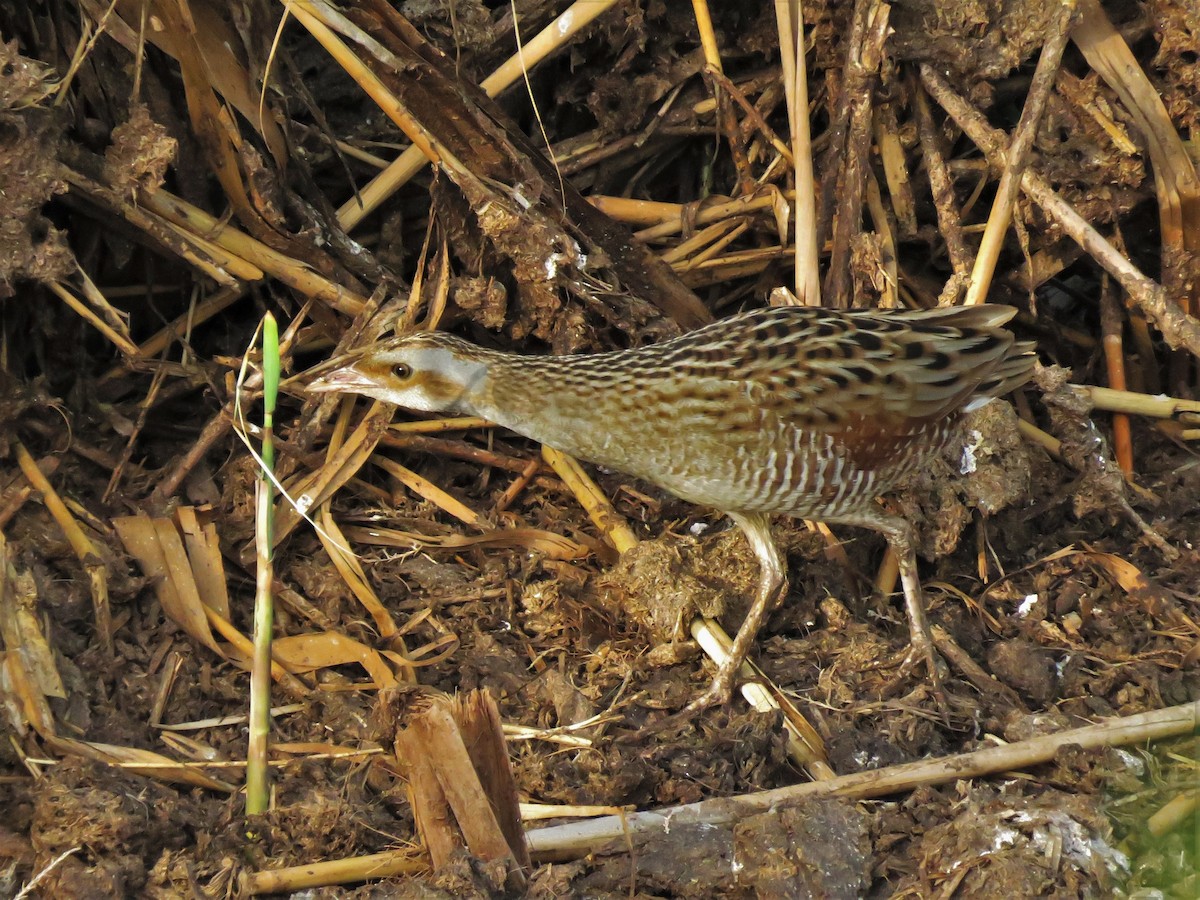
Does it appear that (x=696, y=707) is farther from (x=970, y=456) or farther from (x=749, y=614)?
(x=970, y=456)

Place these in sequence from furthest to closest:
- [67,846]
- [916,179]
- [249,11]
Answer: [916,179]
[249,11]
[67,846]

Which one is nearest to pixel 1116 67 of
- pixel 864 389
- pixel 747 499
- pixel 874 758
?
pixel 864 389

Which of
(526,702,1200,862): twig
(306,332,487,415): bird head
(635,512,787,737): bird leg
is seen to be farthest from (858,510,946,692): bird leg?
(306,332,487,415): bird head

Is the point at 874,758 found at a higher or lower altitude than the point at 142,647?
lower

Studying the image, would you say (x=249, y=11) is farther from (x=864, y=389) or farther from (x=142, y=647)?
(x=864, y=389)

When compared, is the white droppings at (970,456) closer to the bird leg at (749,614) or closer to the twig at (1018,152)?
the twig at (1018,152)

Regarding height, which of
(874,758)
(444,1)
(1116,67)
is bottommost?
(874,758)
